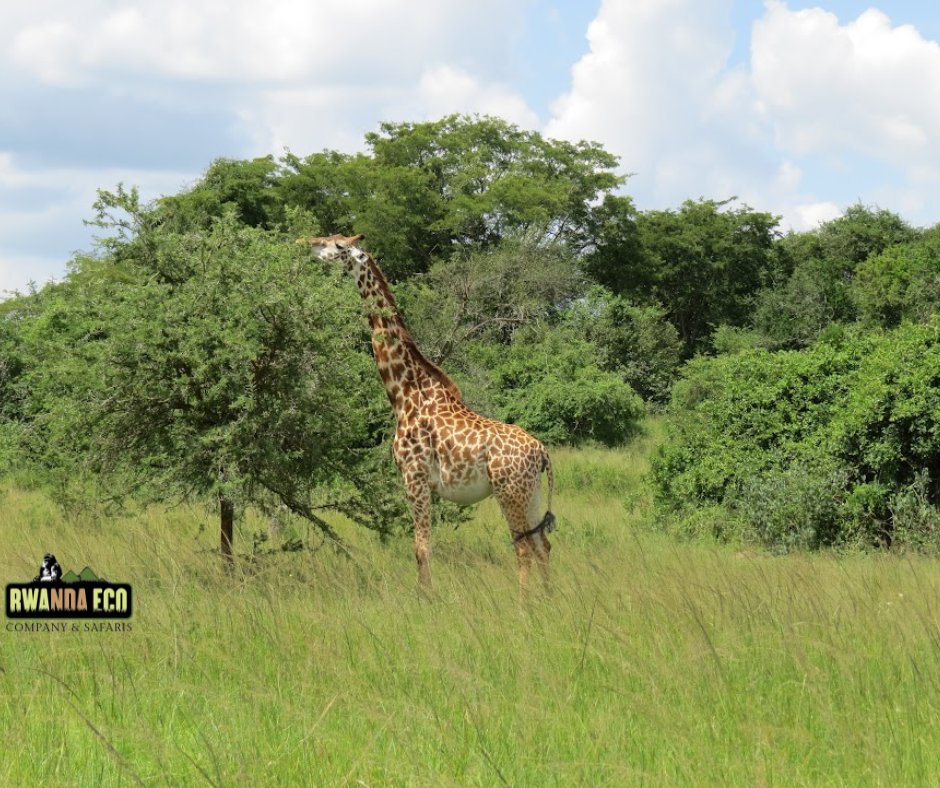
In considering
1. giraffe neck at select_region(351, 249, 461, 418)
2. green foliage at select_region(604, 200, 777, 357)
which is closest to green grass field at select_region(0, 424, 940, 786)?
giraffe neck at select_region(351, 249, 461, 418)

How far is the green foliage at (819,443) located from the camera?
12.7 metres

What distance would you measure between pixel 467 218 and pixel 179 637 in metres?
35.9

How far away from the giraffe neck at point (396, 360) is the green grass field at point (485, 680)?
164 cm

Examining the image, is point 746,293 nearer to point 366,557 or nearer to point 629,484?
point 629,484

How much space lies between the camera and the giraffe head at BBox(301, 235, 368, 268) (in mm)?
10312

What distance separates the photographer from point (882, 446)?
12680 millimetres

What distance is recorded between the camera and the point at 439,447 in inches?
386

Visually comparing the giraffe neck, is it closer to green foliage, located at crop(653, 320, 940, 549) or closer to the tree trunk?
the tree trunk

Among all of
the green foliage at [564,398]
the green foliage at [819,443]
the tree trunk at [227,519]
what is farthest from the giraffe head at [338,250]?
the green foliage at [564,398]

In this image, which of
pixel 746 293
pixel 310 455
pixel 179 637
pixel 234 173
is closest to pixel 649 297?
pixel 746 293
